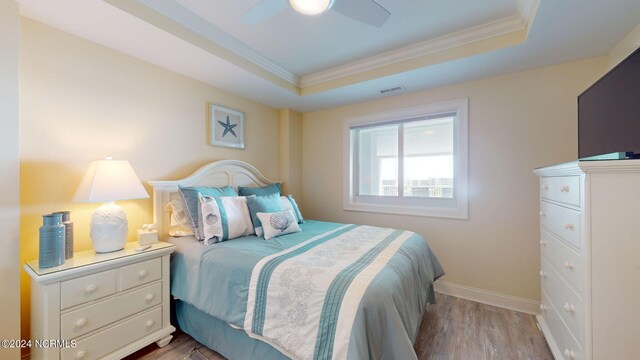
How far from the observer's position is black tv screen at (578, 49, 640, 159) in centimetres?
115

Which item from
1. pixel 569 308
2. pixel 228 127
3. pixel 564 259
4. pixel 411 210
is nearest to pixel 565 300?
pixel 569 308

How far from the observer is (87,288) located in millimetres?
1403

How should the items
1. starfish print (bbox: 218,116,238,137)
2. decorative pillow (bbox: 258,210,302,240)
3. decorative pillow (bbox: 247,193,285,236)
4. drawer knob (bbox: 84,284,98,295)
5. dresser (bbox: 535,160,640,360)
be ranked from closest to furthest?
dresser (bbox: 535,160,640,360)
drawer knob (bbox: 84,284,98,295)
decorative pillow (bbox: 258,210,302,240)
decorative pillow (bbox: 247,193,285,236)
starfish print (bbox: 218,116,238,137)

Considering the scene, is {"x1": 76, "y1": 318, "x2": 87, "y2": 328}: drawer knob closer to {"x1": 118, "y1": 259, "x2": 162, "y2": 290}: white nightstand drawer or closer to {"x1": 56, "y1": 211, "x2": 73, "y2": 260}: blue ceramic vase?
{"x1": 118, "y1": 259, "x2": 162, "y2": 290}: white nightstand drawer

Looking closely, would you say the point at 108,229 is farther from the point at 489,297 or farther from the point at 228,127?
the point at 489,297

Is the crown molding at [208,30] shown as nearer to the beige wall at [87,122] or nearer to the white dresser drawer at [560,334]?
the beige wall at [87,122]

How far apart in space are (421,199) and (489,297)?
3.76ft

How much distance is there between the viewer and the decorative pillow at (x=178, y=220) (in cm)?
205

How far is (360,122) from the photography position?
3154mm

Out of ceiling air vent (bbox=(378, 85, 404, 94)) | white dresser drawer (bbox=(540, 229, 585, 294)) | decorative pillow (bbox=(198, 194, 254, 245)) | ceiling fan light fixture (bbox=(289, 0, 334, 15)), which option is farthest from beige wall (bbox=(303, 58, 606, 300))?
decorative pillow (bbox=(198, 194, 254, 245))

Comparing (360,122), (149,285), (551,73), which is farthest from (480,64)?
(149,285)

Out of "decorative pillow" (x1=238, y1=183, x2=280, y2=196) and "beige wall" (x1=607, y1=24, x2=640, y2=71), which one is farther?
"decorative pillow" (x1=238, y1=183, x2=280, y2=196)

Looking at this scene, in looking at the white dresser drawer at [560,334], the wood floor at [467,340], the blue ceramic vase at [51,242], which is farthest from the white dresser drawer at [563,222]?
the blue ceramic vase at [51,242]

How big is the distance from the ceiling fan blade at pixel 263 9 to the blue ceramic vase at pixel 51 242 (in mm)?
1648
